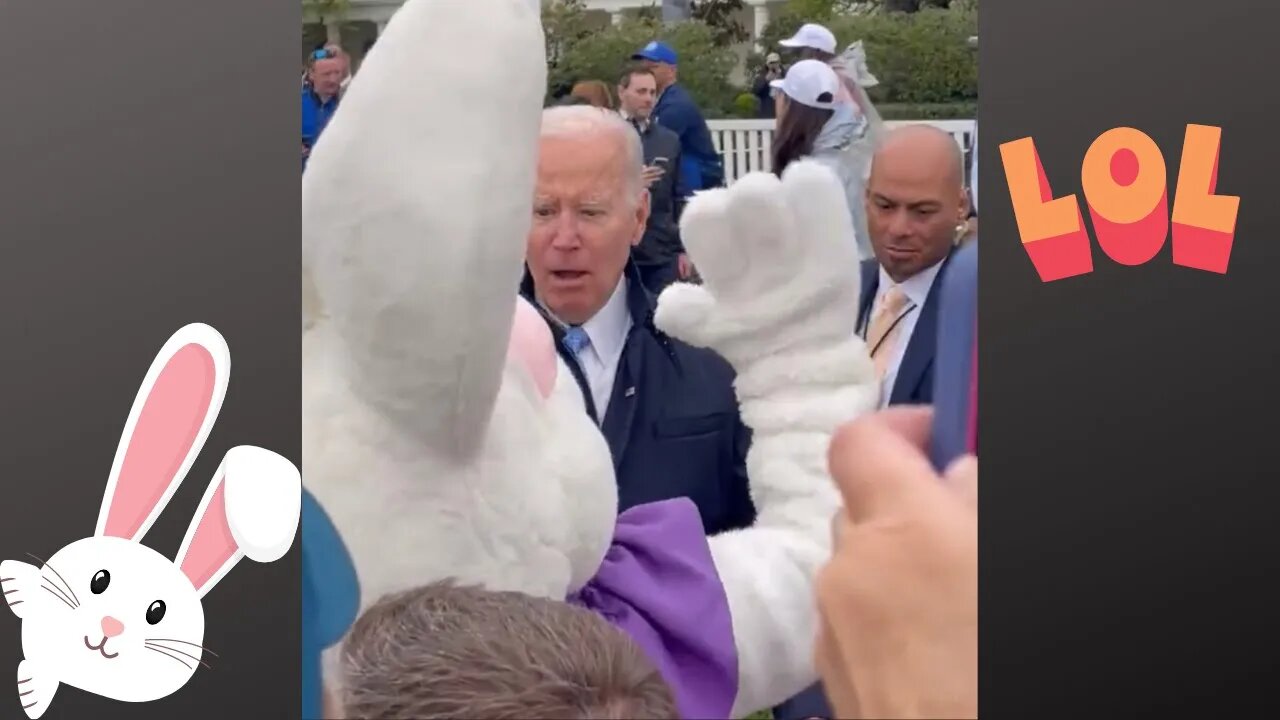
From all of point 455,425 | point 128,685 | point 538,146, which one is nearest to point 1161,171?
point 538,146

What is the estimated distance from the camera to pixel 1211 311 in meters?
2.06

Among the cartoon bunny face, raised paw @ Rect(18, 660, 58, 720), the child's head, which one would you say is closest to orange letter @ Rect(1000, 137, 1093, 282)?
the child's head

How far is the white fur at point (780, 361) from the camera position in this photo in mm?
1877

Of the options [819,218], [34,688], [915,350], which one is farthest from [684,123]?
[34,688]

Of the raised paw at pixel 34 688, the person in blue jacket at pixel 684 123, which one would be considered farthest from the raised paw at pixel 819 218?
the raised paw at pixel 34 688

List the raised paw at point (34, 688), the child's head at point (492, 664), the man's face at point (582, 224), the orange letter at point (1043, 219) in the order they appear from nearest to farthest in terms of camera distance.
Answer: the child's head at point (492, 664) < the man's face at point (582, 224) < the orange letter at point (1043, 219) < the raised paw at point (34, 688)

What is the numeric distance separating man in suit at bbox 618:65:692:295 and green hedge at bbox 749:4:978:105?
16 cm

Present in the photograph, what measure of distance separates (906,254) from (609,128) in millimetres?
442

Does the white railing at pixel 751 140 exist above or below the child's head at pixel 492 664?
above

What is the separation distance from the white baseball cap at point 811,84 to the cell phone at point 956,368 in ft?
0.93

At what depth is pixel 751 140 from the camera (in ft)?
6.27

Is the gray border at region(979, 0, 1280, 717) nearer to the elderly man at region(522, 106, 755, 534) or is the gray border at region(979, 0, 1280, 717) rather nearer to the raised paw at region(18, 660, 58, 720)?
the elderly man at region(522, 106, 755, 534)

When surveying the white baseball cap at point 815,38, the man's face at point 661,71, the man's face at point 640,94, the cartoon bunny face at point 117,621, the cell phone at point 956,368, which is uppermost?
the white baseball cap at point 815,38

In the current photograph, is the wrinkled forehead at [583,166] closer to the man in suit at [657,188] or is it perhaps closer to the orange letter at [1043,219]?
the man in suit at [657,188]
